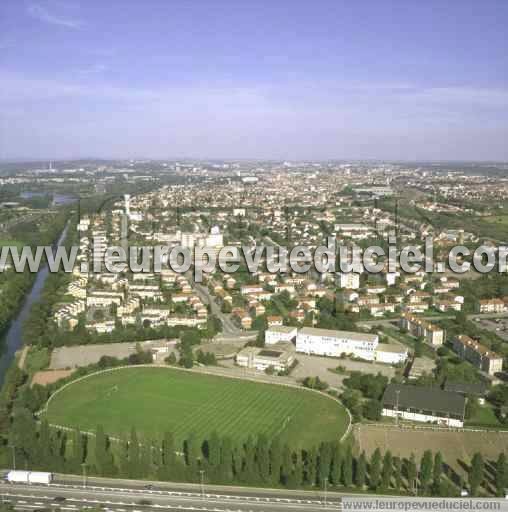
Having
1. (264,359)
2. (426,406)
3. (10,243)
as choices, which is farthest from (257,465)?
(10,243)

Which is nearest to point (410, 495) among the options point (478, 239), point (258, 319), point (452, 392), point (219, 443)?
point (219, 443)

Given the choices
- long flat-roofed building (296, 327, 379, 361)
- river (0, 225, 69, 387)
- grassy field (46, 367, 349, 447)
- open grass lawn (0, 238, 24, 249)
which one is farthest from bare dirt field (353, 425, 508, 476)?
open grass lawn (0, 238, 24, 249)

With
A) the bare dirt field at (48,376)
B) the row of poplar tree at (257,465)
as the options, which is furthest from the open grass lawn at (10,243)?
the row of poplar tree at (257,465)

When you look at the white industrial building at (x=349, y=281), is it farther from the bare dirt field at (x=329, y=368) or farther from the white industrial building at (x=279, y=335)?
the bare dirt field at (x=329, y=368)

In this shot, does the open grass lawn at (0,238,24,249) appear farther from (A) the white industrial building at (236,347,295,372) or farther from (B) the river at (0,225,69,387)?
(A) the white industrial building at (236,347,295,372)

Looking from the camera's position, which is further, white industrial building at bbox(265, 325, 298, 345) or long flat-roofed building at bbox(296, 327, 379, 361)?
white industrial building at bbox(265, 325, 298, 345)
